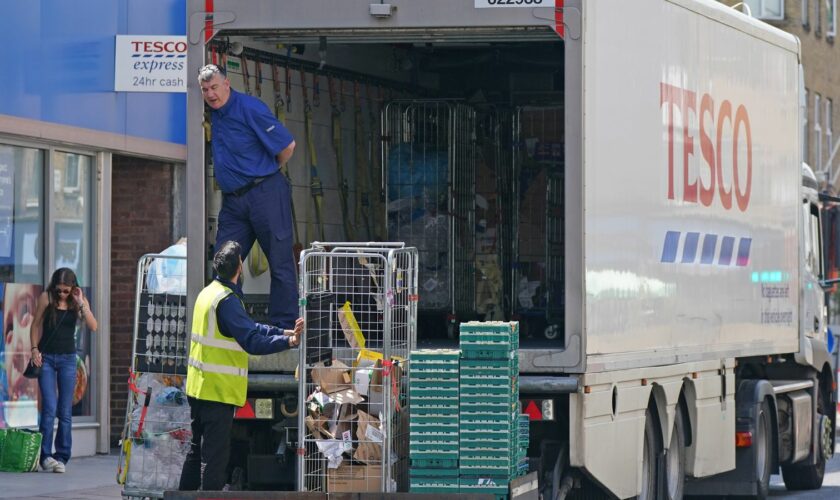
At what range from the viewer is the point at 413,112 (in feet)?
41.7

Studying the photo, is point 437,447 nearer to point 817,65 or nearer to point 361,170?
point 361,170

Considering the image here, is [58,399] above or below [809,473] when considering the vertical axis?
above

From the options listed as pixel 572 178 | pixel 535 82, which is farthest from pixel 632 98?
pixel 535 82

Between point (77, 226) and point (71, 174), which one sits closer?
point (71, 174)

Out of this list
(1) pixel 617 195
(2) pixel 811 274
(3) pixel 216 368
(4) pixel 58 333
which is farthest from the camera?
(2) pixel 811 274

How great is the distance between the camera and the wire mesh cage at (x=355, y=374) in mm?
9359

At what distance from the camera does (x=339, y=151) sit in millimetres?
11992

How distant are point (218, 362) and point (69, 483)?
16.8 feet

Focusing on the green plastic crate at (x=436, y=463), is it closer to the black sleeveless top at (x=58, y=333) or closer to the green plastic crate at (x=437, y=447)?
the green plastic crate at (x=437, y=447)

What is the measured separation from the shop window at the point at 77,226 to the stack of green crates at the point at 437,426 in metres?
8.09

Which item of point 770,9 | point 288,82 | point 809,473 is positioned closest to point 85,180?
point 288,82

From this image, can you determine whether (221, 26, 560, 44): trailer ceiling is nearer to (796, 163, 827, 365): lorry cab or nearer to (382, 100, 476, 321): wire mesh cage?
(382, 100, 476, 321): wire mesh cage

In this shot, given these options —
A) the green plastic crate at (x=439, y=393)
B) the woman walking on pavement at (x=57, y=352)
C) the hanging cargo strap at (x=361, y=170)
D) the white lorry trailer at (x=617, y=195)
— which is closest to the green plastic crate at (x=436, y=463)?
the green plastic crate at (x=439, y=393)

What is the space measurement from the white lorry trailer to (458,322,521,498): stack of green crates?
0.70 m
